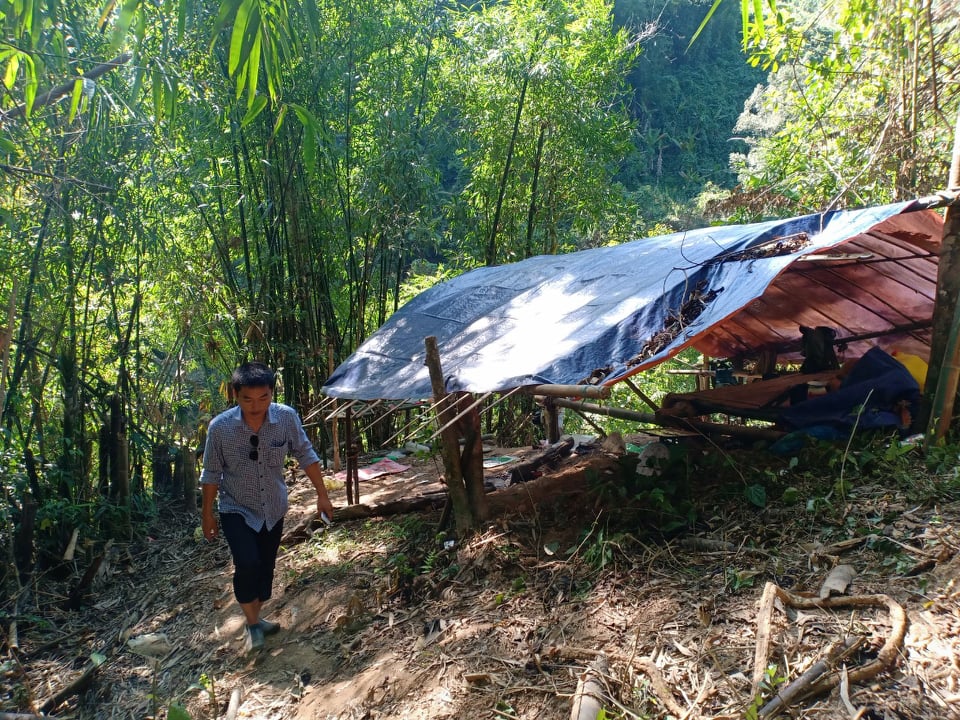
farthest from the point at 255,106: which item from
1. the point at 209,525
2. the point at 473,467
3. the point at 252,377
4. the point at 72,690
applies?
the point at 72,690

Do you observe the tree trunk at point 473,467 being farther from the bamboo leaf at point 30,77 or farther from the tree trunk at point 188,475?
the tree trunk at point 188,475

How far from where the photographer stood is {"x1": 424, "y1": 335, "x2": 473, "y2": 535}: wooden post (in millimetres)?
3607

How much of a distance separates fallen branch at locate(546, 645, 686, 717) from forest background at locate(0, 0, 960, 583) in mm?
2307

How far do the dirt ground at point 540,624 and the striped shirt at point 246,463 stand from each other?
0.69 m

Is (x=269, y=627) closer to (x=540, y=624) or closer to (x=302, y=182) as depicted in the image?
(x=540, y=624)

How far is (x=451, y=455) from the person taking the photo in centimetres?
375

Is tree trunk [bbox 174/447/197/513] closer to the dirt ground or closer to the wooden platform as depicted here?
the dirt ground

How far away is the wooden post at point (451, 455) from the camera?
11.8ft

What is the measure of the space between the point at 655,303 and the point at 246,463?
1922 mm

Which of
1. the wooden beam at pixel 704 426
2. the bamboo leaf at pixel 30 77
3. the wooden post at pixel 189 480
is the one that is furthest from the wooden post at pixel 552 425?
the bamboo leaf at pixel 30 77

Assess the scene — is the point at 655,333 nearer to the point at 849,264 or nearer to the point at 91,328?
the point at 849,264

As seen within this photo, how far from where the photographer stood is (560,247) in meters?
8.27

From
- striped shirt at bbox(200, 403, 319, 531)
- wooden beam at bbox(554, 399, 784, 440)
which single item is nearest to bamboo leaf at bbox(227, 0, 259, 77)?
striped shirt at bbox(200, 403, 319, 531)

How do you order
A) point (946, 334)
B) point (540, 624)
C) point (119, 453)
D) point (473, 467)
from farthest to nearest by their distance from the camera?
point (119, 453), point (473, 467), point (946, 334), point (540, 624)
